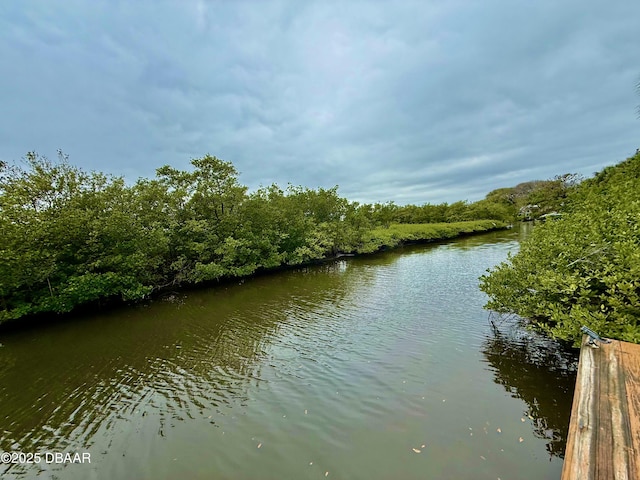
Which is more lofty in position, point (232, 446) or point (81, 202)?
point (81, 202)

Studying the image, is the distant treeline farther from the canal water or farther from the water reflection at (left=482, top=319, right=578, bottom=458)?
the water reflection at (left=482, top=319, right=578, bottom=458)

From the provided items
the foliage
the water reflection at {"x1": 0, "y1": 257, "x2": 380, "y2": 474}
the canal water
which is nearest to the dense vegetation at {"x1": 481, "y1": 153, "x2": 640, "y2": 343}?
the canal water

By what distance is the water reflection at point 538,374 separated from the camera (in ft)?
15.4

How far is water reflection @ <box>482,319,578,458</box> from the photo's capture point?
15.4ft

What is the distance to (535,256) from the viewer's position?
22.2 ft

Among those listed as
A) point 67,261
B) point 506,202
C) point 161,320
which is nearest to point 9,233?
point 67,261

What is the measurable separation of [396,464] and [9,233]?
43.8ft

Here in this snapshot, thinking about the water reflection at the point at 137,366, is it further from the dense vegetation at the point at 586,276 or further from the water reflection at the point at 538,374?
the dense vegetation at the point at 586,276

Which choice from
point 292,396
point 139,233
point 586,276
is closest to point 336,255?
point 139,233

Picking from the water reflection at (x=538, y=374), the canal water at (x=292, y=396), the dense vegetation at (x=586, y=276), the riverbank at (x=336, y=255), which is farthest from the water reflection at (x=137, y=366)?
the dense vegetation at (x=586, y=276)

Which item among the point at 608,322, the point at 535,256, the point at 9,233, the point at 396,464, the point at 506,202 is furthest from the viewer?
the point at 506,202

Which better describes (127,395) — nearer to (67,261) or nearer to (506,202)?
(67,261)

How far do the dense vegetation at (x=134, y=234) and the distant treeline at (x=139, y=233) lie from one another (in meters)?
0.04

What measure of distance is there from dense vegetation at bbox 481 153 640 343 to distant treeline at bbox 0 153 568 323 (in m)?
13.7
